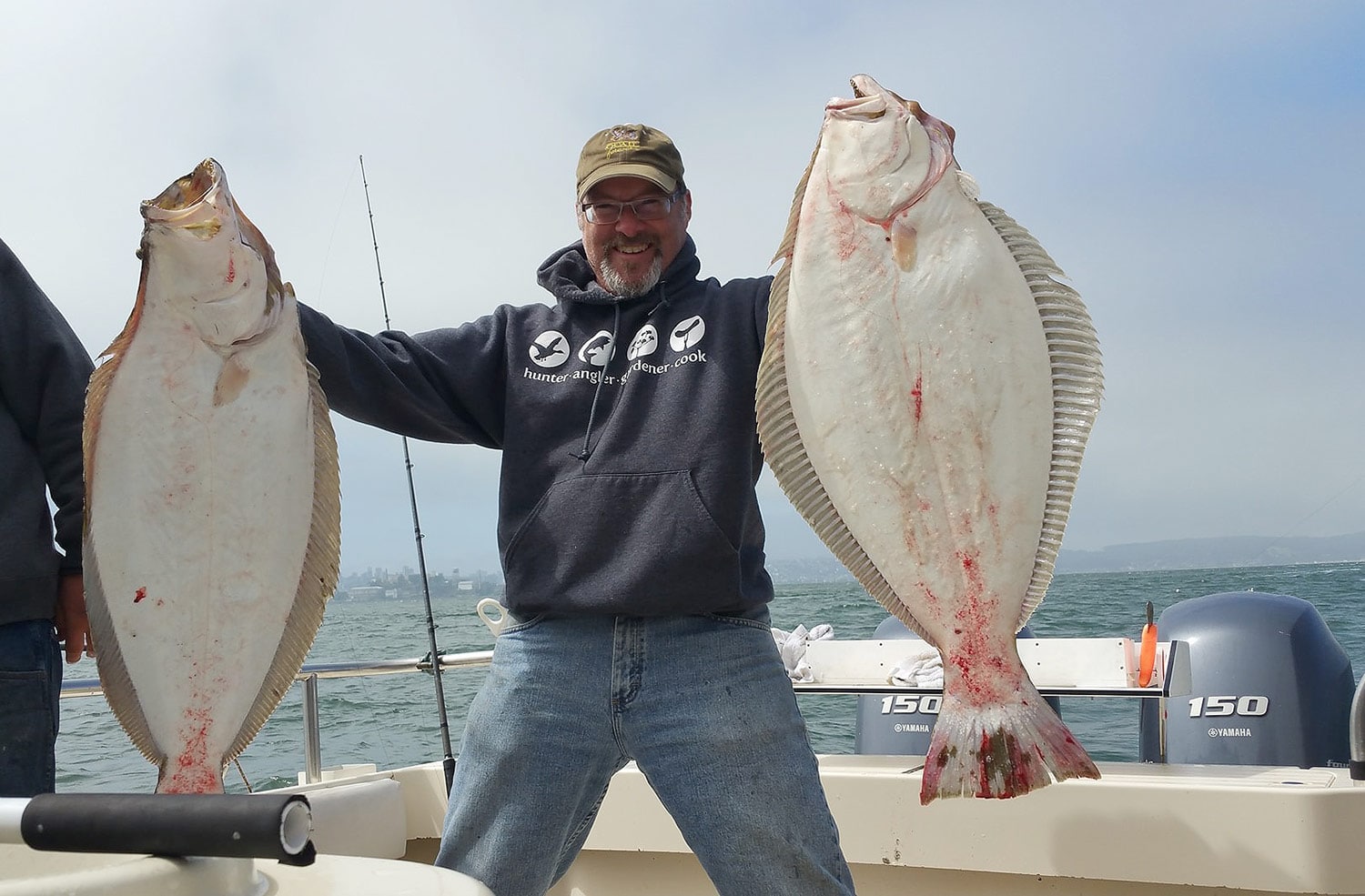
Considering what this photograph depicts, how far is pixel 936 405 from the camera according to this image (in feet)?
6.34

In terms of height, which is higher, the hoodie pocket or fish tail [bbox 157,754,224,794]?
the hoodie pocket

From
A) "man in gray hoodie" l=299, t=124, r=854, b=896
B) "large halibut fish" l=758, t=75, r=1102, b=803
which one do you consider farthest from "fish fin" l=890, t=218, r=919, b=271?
"man in gray hoodie" l=299, t=124, r=854, b=896

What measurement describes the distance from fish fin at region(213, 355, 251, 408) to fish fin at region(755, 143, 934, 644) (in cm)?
99

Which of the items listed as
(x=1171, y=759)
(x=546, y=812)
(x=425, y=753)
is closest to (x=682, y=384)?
(x=546, y=812)

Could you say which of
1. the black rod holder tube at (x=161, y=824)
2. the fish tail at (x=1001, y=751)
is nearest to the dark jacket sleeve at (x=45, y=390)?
the black rod holder tube at (x=161, y=824)

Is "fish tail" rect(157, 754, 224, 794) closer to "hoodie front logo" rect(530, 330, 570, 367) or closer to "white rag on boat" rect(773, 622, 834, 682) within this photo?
"hoodie front logo" rect(530, 330, 570, 367)

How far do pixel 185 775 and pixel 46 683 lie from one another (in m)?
0.54

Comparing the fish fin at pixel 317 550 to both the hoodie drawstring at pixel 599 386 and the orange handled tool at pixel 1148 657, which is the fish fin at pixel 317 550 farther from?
the orange handled tool at pixel 1148 657

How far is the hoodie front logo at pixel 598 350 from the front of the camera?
253 centimetres

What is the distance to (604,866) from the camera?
363cm

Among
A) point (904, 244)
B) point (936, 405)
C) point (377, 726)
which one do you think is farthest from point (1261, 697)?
point (377, 726)

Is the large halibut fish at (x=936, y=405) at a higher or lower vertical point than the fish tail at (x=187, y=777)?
higher

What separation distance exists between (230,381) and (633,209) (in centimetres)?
99

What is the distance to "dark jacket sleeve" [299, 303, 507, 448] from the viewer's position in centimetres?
237
